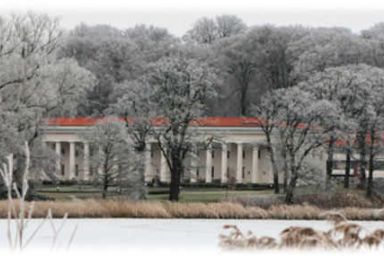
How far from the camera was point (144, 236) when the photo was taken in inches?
311

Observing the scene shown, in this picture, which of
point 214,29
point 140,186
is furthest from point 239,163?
point 140,186

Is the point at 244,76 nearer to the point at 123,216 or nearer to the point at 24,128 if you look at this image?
the point at 24,128

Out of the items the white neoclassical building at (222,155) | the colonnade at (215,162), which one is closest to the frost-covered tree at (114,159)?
the white neoclassical building at (222,155)

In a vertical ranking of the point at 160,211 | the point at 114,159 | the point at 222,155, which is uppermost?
the point at 160,211

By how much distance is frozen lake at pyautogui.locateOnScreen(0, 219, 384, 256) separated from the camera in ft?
21.1

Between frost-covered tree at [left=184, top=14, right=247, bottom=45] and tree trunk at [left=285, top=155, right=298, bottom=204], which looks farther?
frost-covered tree at [left=184, top=14, right=247, bottom=45]

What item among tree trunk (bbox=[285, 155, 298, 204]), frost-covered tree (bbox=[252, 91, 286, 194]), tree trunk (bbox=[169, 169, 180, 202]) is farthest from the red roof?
tree trunk (bbox=[285, 155, 298, 204])

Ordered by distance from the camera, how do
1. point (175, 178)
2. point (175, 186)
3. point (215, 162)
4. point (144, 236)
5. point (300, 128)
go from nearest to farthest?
point (144, 236) < point (175, 178) < point (175, 186) < point (300, 128) < point (215, 162)

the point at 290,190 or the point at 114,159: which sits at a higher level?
the point at 114,159

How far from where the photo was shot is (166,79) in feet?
115

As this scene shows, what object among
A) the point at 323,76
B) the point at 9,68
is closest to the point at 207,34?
the point at 323,76

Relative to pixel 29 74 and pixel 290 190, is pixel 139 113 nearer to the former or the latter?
pixel 29 74

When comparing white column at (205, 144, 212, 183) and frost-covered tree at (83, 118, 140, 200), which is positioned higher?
frost-covered tree at (83, 118, 140, 200)

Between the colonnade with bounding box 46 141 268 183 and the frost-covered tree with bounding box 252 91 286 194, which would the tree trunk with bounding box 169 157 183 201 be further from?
the colonnade with bounding box 46 141 268 183
